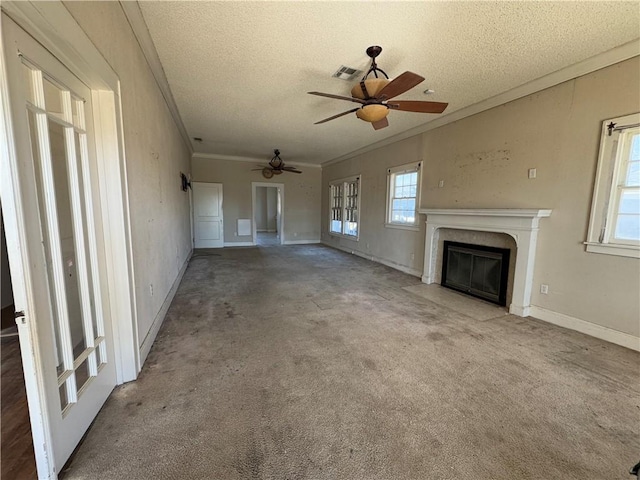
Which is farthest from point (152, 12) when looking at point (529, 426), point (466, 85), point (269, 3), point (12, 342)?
point (529, 426)

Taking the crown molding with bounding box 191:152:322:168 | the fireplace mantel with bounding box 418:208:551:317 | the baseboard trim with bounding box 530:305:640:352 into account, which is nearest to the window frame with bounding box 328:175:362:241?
the crown molding with bounding box 191:152:322:168

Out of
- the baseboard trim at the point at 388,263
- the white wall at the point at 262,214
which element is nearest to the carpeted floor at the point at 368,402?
the baseboard trim at the point at 388,263

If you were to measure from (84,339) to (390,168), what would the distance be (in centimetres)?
545

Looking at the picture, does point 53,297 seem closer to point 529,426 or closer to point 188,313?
point 188,313

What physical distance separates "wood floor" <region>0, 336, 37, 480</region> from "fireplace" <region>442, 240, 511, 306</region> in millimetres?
Result: 4450

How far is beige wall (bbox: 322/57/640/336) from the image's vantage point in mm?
2549

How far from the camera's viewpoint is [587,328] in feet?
9.12

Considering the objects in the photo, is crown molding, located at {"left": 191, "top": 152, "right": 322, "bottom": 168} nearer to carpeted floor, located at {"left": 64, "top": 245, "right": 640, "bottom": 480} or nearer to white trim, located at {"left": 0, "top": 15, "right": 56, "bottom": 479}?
carpeted floor, located at {"left": 64, "top": 245, "right": 640, "bottom": 480}

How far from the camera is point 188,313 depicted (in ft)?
10.3

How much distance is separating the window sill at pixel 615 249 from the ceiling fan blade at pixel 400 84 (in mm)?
2446

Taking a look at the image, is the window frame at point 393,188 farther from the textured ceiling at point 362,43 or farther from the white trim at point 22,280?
the white trim at point 22,280

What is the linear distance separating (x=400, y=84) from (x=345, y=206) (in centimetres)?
525

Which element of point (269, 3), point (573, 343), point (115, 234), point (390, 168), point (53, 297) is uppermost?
point (269, 3)

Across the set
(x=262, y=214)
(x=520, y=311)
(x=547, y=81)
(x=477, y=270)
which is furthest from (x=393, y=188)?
(x=262, y=214)
